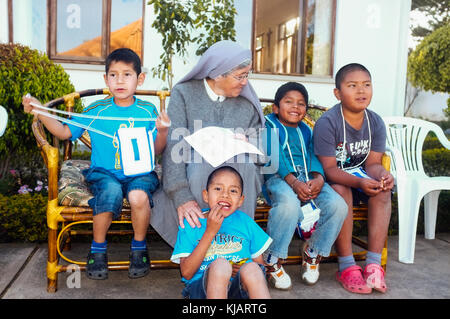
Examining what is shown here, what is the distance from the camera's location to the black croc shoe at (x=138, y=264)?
2.33 meters

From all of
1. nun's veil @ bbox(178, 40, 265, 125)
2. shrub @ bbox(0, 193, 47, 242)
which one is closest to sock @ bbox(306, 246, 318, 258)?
nun's veil @ bbox(178, 40, 265, 125)

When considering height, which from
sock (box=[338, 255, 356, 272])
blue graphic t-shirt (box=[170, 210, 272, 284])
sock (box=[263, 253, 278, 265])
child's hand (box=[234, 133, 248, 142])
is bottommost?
sock (box=[338, 255, 356, 272])

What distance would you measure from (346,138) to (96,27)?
4836 millimetres

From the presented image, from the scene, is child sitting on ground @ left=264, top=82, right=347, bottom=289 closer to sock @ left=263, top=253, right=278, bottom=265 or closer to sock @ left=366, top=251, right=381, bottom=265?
sock @ left=263, top=253, right=278, bottom=265

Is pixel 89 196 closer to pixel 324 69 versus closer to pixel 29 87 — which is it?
pixel 29 87

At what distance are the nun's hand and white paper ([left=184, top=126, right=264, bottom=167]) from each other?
0.81 feet

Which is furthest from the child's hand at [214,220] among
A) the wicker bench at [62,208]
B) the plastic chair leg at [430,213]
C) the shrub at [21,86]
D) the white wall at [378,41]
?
the white wall at [378,41]

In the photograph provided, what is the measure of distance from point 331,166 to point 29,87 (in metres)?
2.52

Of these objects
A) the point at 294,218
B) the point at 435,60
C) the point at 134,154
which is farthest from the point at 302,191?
the point at 435,60

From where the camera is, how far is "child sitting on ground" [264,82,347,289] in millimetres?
2482

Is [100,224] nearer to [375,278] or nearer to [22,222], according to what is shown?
[22,222]

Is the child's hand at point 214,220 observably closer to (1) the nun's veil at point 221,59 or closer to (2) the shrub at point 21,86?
(1) the nun's veil at point 221,59

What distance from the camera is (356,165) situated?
2.90 m

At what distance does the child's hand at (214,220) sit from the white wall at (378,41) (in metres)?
5.59
